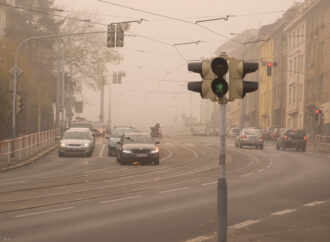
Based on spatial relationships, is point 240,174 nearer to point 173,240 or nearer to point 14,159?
point 14,159

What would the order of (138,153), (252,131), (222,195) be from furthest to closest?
(252,131) → (138,153) → (222,195)

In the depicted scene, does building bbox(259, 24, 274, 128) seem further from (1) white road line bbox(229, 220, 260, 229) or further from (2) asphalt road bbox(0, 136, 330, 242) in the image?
(1) white road line bbox(229, 220, 260, 229)

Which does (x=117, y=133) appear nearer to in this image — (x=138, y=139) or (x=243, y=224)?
(x=138, y=139)

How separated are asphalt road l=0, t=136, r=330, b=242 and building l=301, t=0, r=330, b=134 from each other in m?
36.4

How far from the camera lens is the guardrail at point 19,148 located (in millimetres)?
27422

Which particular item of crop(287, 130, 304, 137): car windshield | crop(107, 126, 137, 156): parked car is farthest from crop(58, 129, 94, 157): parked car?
crop(287, 130, 304, 137): car windshield

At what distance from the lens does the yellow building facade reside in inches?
3445

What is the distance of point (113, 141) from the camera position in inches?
1405

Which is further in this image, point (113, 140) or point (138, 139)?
point (113, 140)

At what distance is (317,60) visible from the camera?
6444cm

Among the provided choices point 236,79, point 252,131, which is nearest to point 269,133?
point 252,131

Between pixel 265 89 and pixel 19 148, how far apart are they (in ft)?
215

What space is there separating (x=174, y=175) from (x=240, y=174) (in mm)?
2528

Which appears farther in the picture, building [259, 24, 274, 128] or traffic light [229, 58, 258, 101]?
building [259, 24, 274, 128]
